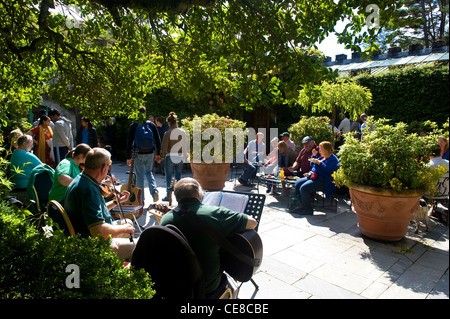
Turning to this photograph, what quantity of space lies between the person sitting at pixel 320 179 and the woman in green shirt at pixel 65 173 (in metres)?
3.93

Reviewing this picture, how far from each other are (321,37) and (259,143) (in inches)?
226

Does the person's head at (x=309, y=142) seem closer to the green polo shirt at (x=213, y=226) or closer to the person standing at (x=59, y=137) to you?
the green polo shirt at (x=213, y=226)

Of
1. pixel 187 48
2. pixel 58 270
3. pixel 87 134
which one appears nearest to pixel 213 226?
pixel 58 270

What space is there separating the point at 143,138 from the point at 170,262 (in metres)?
4.42

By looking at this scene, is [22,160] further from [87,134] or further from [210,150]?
[87,134]

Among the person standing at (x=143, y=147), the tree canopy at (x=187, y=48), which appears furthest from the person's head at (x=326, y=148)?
the person standing at (x=143, y=147)

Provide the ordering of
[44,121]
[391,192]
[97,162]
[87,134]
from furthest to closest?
[87,134] < [44,121] < [391,192] < [97,162]

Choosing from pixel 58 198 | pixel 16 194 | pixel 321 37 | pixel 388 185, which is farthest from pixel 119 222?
pixel 388 185

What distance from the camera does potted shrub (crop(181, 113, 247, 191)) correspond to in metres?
7.02

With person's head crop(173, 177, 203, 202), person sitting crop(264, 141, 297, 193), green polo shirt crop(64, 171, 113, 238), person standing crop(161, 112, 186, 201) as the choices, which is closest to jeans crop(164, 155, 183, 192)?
person standing crop(161, 112, 186, 201)

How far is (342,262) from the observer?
3982 millimetres

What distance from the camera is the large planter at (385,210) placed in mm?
4402
